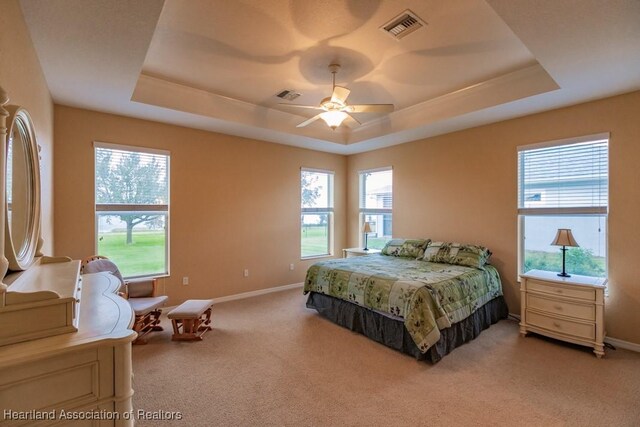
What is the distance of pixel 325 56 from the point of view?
296 cm

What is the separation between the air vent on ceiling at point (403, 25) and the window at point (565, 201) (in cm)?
241

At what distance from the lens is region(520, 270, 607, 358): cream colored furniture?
2947 millimetres

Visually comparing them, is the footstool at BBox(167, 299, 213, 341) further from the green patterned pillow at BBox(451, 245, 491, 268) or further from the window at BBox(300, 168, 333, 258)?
the green patterned pillow at BBox(451, 245, 491, 268)

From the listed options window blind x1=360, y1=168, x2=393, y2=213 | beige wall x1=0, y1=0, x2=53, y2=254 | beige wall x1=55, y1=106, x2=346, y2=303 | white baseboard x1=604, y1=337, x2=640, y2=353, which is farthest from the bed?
beige wall x1=0, y1=0, x2=53, y2=254

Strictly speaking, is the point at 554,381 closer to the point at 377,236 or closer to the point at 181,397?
the point at 181,397

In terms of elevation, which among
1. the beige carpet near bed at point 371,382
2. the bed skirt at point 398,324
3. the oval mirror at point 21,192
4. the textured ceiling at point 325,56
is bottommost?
the beige carpet near bed at point 371,382

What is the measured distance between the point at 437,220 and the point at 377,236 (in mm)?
1351

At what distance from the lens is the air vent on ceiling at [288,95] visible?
151 inches

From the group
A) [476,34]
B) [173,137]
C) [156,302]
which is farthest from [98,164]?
[476,34]

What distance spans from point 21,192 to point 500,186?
190 inches

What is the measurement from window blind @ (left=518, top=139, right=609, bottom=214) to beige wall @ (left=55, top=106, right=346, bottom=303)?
3.42m

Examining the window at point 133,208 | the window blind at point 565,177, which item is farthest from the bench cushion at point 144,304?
the window blind at point 565,177

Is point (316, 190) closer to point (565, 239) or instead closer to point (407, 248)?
point (407, 248)

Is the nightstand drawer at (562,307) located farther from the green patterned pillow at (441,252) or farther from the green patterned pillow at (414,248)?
the green patterned pillow at (414,248)
